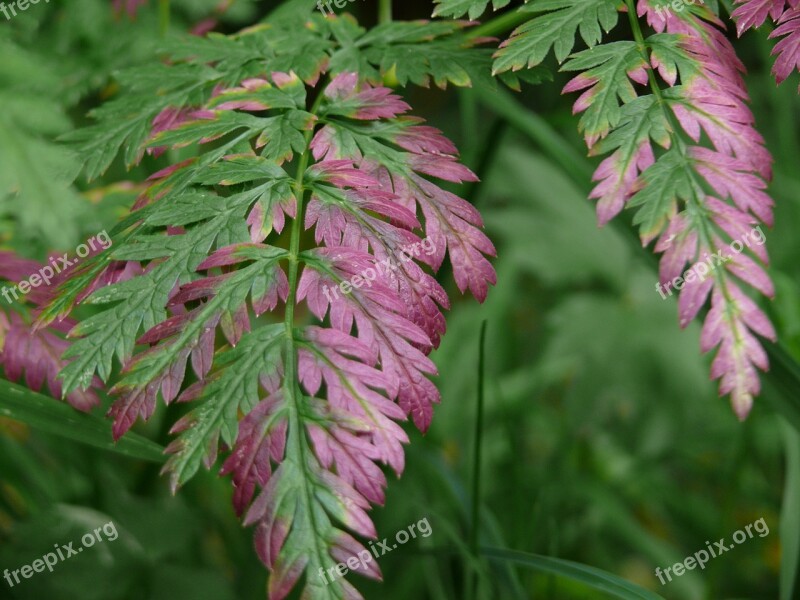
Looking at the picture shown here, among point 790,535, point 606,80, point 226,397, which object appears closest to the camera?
point 226,397

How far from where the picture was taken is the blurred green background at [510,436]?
1.09 m

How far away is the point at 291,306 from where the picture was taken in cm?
64

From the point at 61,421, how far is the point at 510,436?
70cm

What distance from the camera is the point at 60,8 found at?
5.31 feet

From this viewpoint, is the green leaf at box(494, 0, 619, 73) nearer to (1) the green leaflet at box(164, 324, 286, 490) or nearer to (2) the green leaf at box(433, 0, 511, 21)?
(2) the green leaf at box(433, 0, 511, 21)

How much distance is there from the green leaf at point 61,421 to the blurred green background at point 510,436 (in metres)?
0.23

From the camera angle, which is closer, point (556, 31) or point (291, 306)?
point (291, 306)

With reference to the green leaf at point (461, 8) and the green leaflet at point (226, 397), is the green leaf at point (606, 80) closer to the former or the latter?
the green leaf at point (461, 8)

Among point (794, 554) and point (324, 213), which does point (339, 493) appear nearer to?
point (324, 213)

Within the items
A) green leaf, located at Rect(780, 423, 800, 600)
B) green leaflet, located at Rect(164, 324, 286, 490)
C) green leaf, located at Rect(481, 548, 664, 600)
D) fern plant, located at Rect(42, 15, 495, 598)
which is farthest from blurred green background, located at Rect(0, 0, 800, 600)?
green leaflet, located at Rect(164, 324, 286, 490)

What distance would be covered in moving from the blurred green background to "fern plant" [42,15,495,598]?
0.85ft

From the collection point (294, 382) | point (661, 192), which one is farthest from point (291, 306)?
point (661, 192)

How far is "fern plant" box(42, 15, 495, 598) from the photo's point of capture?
1.91 feet

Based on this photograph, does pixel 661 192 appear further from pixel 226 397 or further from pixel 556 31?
pixel 226 397
